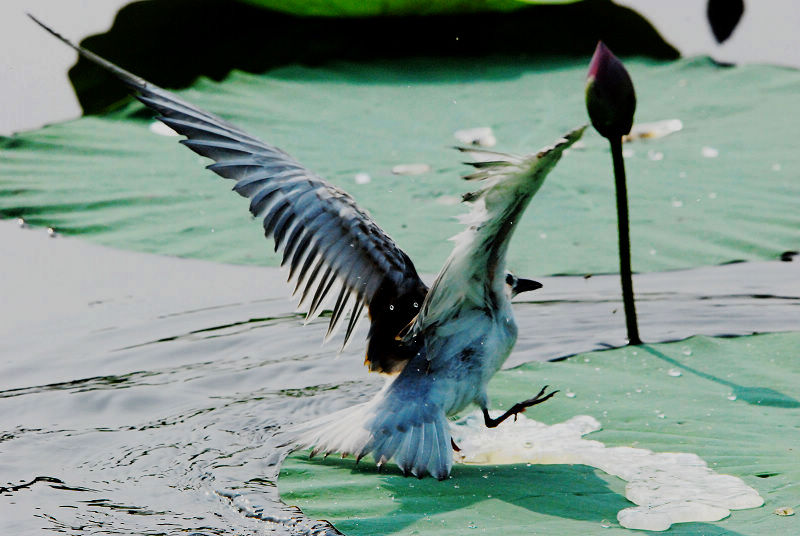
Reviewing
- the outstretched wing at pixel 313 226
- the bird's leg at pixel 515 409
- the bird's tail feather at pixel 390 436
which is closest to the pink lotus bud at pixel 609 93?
the outstretched wing at pixel 313 226

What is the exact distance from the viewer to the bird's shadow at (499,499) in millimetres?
2688

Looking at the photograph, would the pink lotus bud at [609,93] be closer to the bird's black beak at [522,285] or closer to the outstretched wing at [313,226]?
the bird's black beak at [522,285]

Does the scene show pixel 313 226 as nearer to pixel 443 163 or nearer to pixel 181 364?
pixel 181 364

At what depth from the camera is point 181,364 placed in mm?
4430

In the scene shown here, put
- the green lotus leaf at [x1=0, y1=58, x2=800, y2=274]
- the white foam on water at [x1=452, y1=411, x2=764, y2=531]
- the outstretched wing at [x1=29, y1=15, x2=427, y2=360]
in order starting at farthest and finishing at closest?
the green lotus leaf at [x1=0, y1=58, x2=800, y2=274] < the outstretched wing at [x1=29, y1=15, x2=427, y2=360] < the white foam on water at [x1=452, y1=411, x2=764, y2=531]

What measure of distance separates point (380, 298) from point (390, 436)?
1.77 feet

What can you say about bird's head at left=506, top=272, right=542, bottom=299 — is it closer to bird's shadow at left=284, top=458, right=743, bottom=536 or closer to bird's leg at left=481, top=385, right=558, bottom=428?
bird's leg at left=481, top=385, right=558, bottom=428

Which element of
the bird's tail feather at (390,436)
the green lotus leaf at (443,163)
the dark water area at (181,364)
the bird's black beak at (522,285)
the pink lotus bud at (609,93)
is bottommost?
the dark water area at (181,364)

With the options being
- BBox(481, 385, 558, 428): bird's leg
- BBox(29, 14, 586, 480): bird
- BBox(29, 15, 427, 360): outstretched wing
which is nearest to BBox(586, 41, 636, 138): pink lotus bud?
BBox(29, 14, 586, 480): bird

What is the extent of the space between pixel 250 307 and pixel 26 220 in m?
1.08

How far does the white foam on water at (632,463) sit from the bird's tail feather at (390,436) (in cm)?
21

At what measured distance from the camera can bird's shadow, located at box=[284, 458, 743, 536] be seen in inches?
106

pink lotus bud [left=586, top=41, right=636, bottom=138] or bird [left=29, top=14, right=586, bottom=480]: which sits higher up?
pink lotus bud [left=586, top=41, right=636, bottom=138]

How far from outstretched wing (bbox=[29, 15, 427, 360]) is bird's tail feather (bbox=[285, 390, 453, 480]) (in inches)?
11.3
